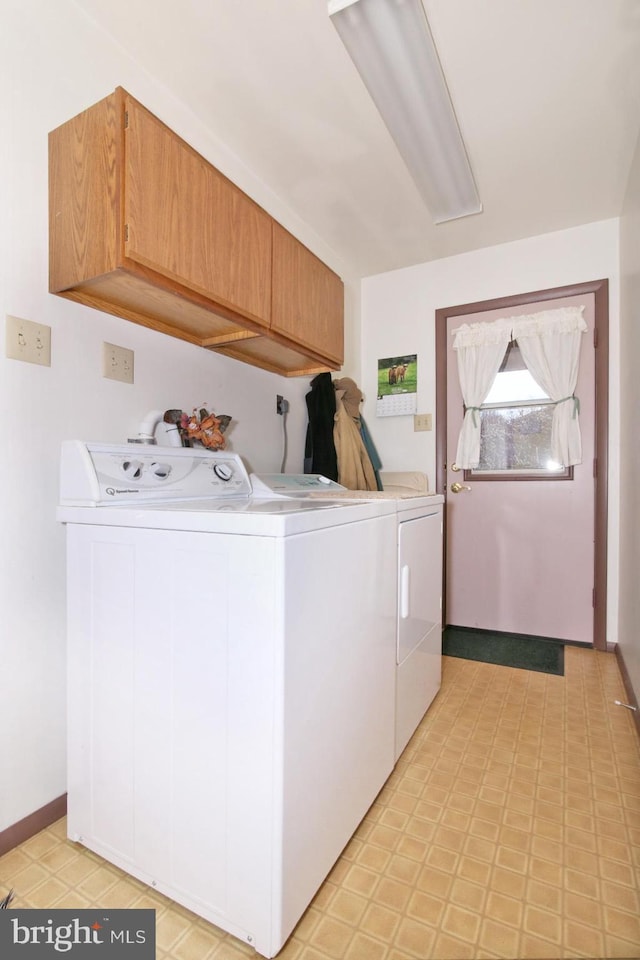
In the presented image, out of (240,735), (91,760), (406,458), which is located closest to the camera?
(240,735)

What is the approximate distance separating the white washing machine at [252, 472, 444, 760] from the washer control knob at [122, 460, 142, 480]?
0.52 metres

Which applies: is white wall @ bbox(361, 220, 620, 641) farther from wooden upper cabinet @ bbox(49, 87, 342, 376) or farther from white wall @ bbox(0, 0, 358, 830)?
white wall @ bbox(0, 0, 358, 830)

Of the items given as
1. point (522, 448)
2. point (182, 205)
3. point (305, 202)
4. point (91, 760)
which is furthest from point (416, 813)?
point (305, 202)

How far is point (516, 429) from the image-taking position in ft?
8.55

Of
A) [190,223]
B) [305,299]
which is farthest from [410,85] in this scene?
[190,223]

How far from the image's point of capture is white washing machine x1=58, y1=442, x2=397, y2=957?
799 millimetres

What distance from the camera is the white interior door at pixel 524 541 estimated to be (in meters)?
2.44

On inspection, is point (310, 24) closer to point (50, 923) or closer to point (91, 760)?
point (91, 760)

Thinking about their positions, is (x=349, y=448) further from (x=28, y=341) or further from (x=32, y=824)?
(x=32, y=824)

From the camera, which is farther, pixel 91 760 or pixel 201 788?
pixel 91 760

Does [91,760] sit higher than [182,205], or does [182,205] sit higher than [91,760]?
[182,205]

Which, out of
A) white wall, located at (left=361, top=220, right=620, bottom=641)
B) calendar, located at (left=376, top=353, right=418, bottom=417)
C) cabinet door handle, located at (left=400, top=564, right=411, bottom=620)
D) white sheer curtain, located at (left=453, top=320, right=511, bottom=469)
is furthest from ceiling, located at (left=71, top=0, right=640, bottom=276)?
cabinet door handle, located at (left=400, top=564, right=411, bottom=620)

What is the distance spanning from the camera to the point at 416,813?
1.19 metres

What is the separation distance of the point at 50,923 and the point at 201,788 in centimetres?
41
